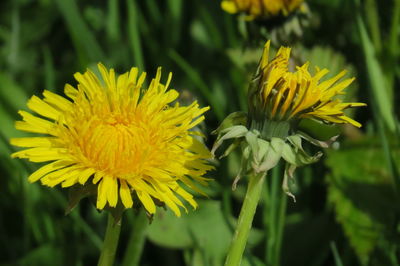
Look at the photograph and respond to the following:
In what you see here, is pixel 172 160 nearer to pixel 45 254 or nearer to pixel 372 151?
pixel 45 254

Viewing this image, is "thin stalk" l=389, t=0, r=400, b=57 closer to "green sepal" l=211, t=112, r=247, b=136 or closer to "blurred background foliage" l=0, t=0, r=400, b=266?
"blurred background foliage" l=0, t=0, r=400, b=266

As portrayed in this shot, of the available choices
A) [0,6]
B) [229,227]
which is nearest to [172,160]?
[229,227]

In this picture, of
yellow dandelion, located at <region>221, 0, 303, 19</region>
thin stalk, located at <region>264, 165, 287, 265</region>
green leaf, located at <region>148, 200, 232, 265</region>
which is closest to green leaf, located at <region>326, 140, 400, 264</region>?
thin stalk, located at <region>264, 165, 287, 265</region>

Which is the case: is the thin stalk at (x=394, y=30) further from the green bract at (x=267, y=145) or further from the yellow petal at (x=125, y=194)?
the yellow petal at (x=125, y=194)

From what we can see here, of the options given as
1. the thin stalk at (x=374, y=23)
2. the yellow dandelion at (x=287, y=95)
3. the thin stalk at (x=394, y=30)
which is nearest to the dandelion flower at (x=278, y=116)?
the yellow dandelion at (x=287, y=95)

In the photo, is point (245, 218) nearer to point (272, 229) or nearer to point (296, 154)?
point (296, 154)

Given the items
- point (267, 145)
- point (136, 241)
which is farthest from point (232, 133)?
point (136, 241)
